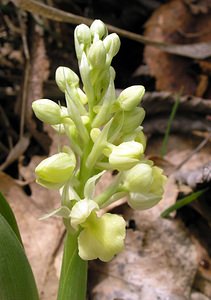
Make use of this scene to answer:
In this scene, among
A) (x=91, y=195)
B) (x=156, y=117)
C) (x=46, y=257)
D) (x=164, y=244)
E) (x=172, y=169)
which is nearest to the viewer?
(x=91, y=195)

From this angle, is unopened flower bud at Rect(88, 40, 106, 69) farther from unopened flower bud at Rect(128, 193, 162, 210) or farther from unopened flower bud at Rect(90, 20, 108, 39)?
unopened flower bud at Rect(128, 193, 162, 210)

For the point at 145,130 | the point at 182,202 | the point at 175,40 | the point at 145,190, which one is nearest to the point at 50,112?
the point at 145,190

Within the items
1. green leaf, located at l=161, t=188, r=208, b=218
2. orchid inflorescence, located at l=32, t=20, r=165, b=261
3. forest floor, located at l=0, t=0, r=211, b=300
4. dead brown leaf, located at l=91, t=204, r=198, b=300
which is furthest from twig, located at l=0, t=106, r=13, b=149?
orchid inflorescence, located at l=32, t=20, r=165, b=261

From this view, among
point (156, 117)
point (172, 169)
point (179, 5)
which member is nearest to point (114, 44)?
point (172, 169)

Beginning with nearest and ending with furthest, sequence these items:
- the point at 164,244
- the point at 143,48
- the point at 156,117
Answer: the point at 164,244, the point at 156,117, the point at 143,48

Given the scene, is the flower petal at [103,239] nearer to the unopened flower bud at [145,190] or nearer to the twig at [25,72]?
the unopened flower bud at [145,190]

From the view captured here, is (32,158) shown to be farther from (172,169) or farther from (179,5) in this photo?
(179,5)

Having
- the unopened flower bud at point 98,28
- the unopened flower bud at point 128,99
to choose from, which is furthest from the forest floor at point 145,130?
the unopened flower bud at point 98,28

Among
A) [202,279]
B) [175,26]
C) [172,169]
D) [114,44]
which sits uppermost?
[114,44]

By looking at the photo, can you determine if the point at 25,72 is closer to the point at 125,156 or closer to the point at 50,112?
the point at 50,112

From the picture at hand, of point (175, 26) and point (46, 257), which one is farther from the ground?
point (175, 26)
